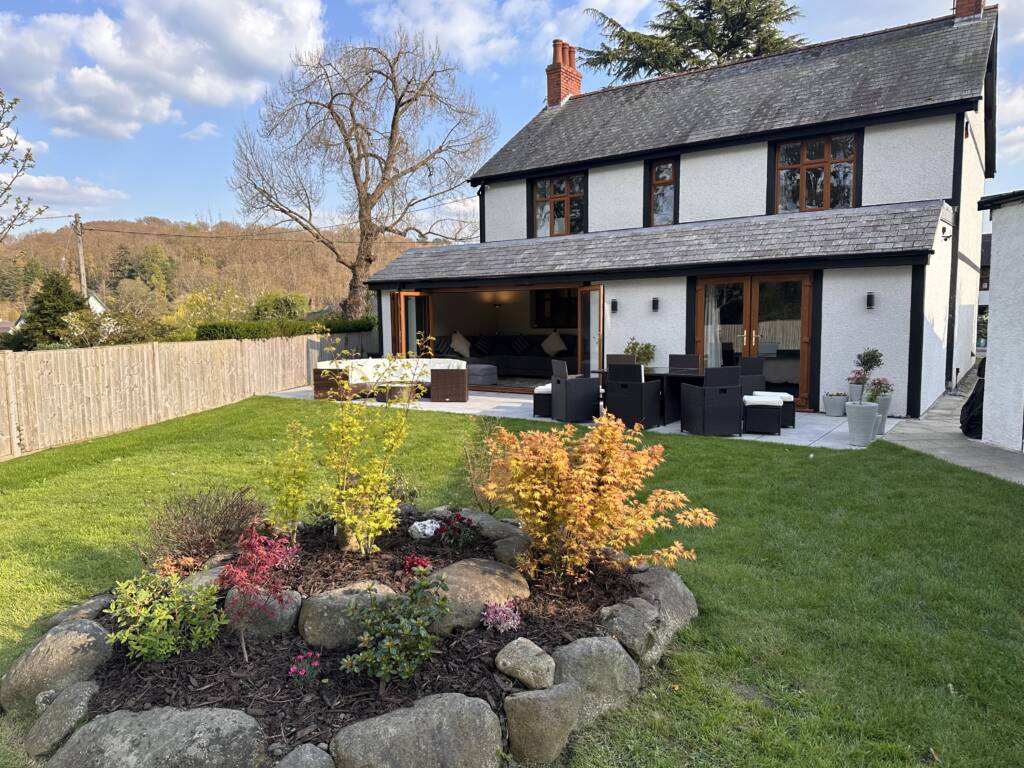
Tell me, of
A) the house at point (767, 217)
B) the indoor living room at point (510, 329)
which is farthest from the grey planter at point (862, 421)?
the indoor living room at point (510, 329)

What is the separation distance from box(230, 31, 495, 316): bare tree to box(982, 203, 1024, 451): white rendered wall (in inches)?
741

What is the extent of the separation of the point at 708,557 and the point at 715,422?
4.62 m

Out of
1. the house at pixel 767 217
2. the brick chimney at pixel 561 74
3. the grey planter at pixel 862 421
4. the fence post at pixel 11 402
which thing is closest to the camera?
the grey planter at pixel 862 421

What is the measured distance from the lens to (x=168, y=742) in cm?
250

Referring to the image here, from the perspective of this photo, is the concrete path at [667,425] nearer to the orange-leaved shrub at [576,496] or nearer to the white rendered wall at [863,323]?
the white rendered wall at [863,323]

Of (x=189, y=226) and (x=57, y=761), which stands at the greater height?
(x=189, y=226)

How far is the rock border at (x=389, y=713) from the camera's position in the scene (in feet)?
8.21

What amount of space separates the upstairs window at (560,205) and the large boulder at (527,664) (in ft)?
45.5

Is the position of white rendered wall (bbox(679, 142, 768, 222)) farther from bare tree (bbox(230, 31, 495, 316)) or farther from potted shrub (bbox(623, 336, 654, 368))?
bare tree (bbox(230, 31, 495, 316))

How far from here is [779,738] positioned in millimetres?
2715

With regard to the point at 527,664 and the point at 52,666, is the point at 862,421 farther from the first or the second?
the point at 52,666

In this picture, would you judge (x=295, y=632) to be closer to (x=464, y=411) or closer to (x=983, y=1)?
(x=464, y=411)

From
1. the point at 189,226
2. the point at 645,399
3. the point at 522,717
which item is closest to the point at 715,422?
the point at 645,399

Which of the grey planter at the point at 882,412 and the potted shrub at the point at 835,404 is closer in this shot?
the grey planter at the point at 882,412
